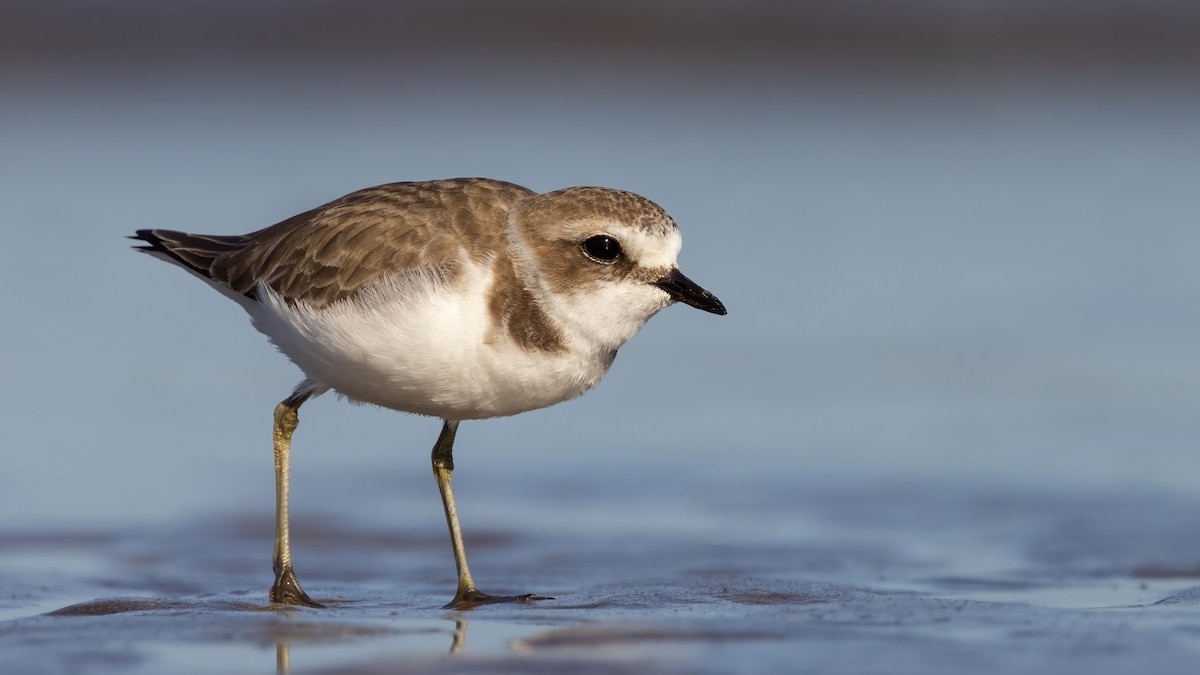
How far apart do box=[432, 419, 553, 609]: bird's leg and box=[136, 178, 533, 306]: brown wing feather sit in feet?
2.69

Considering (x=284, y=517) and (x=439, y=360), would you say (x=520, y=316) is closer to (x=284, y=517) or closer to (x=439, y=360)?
(x=439, y=360)

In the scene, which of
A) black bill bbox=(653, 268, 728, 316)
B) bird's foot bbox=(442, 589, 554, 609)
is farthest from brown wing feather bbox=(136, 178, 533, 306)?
bird's foot bbox=(442, 589, 554, 609)

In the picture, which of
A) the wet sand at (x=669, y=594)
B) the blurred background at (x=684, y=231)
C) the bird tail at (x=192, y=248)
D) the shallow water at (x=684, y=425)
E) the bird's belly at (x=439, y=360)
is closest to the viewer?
the wet sand at (x=669, y=594)

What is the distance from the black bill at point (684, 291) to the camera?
5625 millimetres

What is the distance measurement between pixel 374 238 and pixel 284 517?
1.15 metres

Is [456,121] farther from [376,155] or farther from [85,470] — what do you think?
[85,470]

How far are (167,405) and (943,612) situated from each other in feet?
18.1

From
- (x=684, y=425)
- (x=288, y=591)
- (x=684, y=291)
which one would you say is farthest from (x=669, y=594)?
(x=684, y=425)

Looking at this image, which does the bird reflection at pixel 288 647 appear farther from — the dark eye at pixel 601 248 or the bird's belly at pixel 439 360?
the dark eye at pixel 601 248

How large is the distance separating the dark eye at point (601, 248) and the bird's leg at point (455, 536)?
1071 millimetres

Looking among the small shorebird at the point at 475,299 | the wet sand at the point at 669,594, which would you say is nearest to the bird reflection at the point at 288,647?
the wet sand at the point at 669,594

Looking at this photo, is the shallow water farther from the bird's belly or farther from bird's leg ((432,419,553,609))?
the bird's belly

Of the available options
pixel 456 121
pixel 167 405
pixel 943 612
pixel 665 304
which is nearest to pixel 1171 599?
pixel 943 612

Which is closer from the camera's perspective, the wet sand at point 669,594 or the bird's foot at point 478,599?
the wet sand at point 669,594
